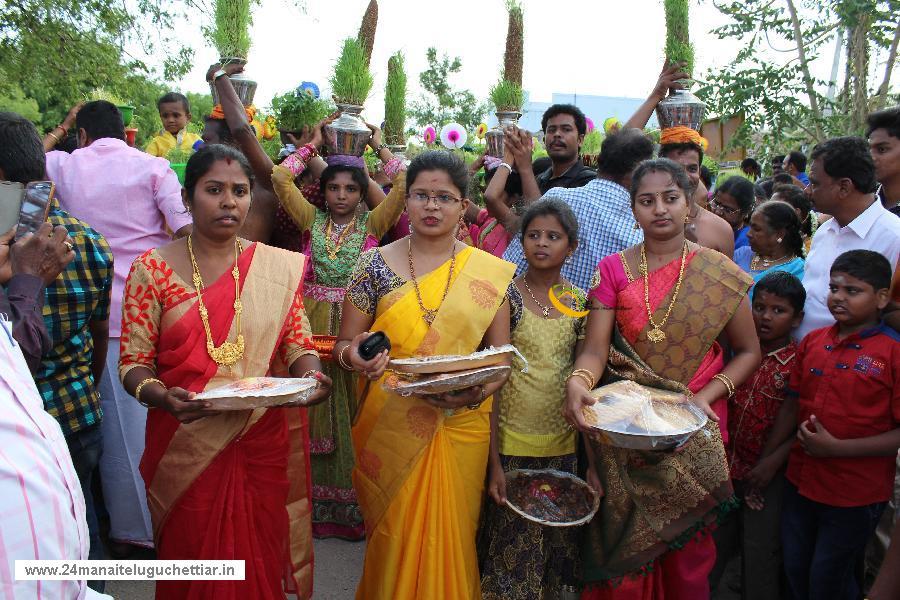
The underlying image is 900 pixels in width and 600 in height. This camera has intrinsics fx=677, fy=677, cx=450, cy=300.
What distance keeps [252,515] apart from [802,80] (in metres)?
9.79

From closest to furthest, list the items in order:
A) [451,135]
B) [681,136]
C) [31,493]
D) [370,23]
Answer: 1. [31,493]
2. [681,136]
3. [370,23]
4. [451,135]

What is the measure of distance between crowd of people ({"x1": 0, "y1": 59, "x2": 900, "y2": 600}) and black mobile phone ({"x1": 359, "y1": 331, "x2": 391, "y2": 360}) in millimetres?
46

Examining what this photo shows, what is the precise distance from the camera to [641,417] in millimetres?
2631

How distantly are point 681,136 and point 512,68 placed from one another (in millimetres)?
1469

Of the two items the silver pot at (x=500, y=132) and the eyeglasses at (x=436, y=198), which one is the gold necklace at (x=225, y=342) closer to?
the eyeglasses at (x=436, y=198)

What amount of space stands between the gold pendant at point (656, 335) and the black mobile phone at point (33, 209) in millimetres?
2486

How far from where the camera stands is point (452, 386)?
8.36 ft

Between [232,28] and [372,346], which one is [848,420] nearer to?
[372,346]

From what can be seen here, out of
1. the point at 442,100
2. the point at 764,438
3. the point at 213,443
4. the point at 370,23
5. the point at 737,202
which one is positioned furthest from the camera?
the point at 442,100

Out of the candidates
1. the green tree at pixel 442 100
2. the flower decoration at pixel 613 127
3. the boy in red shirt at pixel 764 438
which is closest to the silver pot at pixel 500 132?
the flower decoration at pixel 613 127

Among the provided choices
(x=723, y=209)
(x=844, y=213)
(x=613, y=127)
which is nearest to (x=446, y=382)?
(x=844, y=213)

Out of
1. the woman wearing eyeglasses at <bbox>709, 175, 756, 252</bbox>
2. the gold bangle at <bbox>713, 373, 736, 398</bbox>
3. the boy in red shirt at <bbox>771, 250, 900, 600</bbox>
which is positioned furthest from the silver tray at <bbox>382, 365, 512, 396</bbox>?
the woman wearing eyeglasses at <bbox>709, 175, 756, 252</bbox>

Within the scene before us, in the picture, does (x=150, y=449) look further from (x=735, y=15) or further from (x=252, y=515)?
(x=735, y=15)

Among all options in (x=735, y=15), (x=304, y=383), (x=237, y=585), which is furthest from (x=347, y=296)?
(x=735, y=15)
